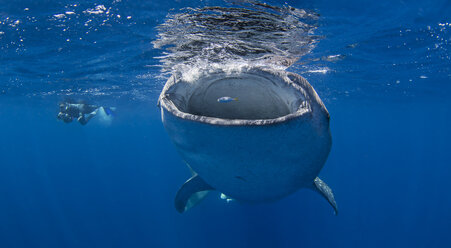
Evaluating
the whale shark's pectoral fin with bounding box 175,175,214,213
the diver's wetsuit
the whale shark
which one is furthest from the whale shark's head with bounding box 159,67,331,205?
the diver's wetsuit

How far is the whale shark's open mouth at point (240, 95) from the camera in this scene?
262 centimetres

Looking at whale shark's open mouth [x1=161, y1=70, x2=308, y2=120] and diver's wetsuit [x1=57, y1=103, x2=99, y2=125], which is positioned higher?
whale shark's open mouth [x1=161, y1=70, x2=308, y2=120]

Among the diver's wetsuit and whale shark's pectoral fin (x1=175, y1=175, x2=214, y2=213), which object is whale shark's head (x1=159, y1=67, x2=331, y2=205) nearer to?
whale shark's pectoral fin (x1=175, y1=175, x2=214, y2=213)

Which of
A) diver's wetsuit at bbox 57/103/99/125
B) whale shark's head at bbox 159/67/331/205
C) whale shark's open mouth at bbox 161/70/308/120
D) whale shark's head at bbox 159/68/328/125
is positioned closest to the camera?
whale shark's head at bbox 159/67/331/205

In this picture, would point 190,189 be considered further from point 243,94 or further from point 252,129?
point 252,129

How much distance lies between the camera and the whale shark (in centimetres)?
188

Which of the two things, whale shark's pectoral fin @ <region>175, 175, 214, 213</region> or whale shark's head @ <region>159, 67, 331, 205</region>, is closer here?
whale shark's head @ <region>159, 67, 331, 205</region>

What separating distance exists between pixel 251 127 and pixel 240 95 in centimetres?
172

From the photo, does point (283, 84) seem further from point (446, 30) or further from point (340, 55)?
point (340, 55)

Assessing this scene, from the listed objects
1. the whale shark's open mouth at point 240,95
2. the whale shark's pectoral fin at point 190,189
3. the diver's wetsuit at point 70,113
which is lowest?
the diver's wetsuit at point 70,113

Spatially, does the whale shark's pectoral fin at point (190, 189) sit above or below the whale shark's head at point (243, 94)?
below

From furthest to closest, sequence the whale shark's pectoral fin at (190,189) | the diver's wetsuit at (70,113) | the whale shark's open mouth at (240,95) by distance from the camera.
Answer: the diver's wetsuit at (70,113) → the whale shark's pectoral fin at (190,189) → the whale shark's open mouth at (240,95)

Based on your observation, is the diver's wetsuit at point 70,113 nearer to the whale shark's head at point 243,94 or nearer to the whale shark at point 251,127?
the whale shark's head at point 243,94

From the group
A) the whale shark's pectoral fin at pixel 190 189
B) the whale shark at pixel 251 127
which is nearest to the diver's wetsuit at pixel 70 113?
the whale shark's pectoral fin at pixel 190 189
